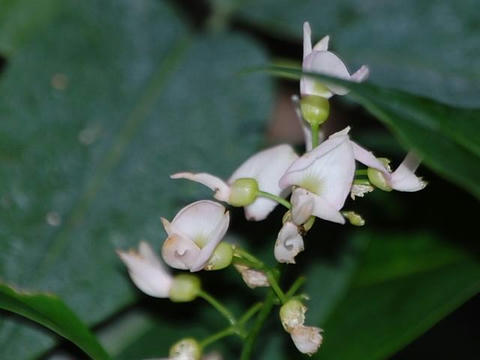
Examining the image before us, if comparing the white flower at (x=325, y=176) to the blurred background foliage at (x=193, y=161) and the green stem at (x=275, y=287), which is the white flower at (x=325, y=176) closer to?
the green stem at (x=275, y=287)

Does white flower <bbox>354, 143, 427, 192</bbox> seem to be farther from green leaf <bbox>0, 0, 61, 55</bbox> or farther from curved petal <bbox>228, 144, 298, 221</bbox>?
green leaf <bbox>0, 0, 61, 55</bbox>

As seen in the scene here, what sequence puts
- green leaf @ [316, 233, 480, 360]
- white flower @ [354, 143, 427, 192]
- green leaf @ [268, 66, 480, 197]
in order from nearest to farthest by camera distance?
1. green leaf @ [268, 66, 480, 197]
2. white flower @ [354, 143, 427, 192]
3. green leaf @ [316, 233, 480, 360]

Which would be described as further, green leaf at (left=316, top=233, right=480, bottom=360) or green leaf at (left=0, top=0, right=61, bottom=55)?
green leaf at (left=0, top=0, right=61, bottom=55)

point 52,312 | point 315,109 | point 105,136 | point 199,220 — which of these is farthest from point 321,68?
point 105,136

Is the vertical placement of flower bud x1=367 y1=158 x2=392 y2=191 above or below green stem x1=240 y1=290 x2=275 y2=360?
above

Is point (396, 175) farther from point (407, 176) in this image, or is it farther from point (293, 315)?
point (293, 315)

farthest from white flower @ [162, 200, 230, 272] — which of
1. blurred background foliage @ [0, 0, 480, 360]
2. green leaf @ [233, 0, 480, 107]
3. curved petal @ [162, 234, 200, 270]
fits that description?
green leaf @ [233, 0, 480, 107]
